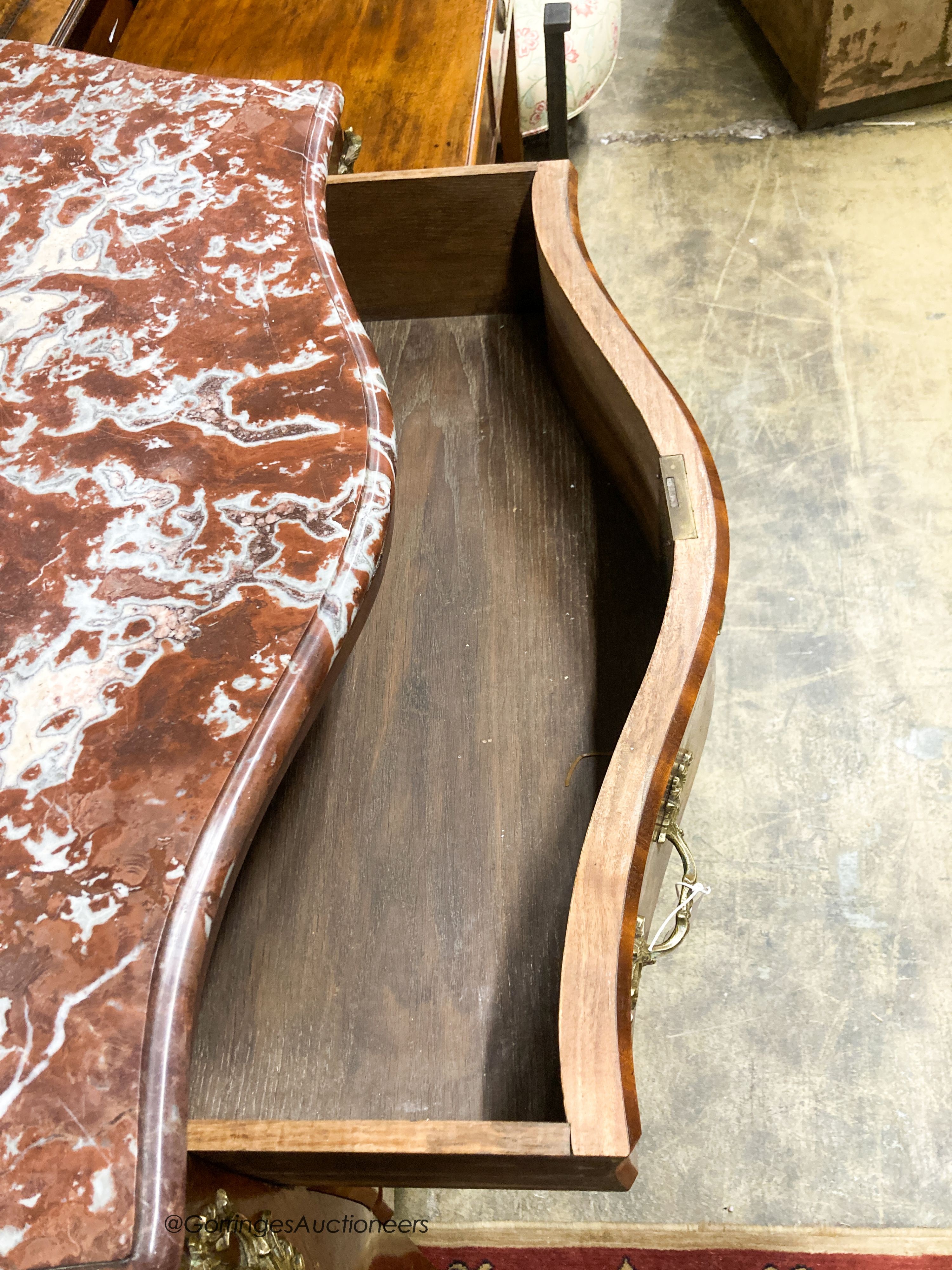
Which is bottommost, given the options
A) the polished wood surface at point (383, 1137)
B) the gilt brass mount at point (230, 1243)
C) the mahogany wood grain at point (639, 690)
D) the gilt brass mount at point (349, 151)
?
the gilt brass mount at point (230, 1243)

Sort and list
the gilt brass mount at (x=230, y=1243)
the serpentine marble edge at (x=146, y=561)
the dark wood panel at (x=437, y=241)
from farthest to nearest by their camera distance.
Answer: the dark wood panel at (x=437, y=241) → the gilt brass mount at (x=230, y=1243) → the serpentine marble edge at (x=146, y=561)

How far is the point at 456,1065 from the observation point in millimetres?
713

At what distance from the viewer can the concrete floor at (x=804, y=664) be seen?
110cm

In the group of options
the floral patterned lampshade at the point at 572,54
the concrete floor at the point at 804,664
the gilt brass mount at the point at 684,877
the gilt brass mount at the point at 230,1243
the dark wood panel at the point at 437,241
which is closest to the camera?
the gilt brass mount at the point at 230,1243

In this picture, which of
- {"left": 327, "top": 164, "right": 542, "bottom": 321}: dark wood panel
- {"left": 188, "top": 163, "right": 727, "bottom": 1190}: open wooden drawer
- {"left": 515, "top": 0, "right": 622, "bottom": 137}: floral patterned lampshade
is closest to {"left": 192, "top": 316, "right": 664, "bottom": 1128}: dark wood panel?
{"left": 188, "top": 163, "right": 727, "bottom": 1190}: open wooden drawer

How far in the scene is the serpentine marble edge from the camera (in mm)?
383

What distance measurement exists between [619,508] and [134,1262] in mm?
736

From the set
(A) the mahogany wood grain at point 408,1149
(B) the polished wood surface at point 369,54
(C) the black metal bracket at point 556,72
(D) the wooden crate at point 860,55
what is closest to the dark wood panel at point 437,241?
(B) the polished wood surface at point 369,54

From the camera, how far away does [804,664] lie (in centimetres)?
139

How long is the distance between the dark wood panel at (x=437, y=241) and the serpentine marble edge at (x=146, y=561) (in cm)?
14

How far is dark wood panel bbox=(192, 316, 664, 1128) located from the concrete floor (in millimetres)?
508

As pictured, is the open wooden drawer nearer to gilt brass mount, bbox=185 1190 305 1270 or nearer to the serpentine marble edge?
gilt brass mount, bbox=185 1190 305 1270

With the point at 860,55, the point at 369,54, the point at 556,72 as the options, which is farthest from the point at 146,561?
the point at 860,55

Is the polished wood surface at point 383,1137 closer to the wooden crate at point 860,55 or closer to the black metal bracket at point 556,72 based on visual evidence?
the black metal bracket at point 556,72
